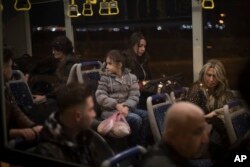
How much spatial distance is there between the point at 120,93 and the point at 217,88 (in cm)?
80

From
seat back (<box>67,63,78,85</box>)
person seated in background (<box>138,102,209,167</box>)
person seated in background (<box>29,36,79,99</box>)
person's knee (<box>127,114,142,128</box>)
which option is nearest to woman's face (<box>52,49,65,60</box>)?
person seated in background (<box>29,36,79,99</box>)

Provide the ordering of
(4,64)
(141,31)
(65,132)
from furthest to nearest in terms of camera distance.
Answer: (141,31) → (4,64) → (65,132)

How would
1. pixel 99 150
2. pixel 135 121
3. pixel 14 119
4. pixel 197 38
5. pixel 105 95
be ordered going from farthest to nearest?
pixel 197 38 → pixel 135 121 → pixel 105 95 → pixel 14 119 → pixel 99 150

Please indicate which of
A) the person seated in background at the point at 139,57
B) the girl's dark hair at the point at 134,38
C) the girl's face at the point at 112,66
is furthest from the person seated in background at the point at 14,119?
the girl's dark hair at the point at 134,38

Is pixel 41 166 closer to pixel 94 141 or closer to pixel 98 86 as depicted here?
pixel 94 141

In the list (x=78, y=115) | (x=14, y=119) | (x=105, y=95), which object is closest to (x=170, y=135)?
(x=78, y=115)

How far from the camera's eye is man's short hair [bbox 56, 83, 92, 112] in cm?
189

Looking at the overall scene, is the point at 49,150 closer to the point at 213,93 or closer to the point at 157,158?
the point at 157,158

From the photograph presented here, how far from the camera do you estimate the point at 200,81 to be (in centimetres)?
353

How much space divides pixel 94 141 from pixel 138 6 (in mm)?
→ 2475

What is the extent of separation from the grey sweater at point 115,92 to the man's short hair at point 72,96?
3.19ft

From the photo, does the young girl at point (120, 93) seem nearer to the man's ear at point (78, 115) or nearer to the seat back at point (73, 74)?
the seat back at point (73, 74)

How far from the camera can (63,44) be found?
2.87m

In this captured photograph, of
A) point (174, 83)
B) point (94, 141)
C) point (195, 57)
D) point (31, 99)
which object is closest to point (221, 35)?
point (195, 57)
